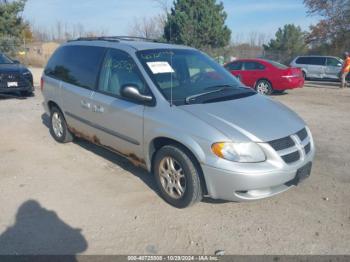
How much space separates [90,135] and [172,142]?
1.81m

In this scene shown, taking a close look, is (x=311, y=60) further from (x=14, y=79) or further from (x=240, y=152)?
(x=240, y=152)

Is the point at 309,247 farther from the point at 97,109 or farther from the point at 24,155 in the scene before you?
the point at 24,155

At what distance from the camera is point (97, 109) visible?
482 cm

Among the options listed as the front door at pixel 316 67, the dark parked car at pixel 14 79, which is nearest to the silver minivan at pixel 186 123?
the dark parked car at pixel 14 79

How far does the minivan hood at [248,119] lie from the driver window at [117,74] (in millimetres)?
867

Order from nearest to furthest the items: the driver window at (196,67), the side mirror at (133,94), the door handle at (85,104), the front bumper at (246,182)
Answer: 1. the front bumper at (246,182)
2. the side mirror at (133,94)
3. the driver window at (196,67)
4. the door handle at (85,104)

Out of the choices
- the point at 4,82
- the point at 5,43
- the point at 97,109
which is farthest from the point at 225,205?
the point at 5,43

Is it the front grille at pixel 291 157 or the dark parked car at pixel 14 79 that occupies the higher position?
the dark parked car at pixel 14 79

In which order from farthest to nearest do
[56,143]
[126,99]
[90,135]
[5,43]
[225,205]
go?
[5,43] < [56,143] < [90,135] < [126,99] < [225,205]

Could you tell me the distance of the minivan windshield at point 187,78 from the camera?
4116mm

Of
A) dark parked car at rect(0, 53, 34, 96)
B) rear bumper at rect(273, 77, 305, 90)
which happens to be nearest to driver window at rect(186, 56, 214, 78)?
dark parked car at rect(0, 53, 34, 96)

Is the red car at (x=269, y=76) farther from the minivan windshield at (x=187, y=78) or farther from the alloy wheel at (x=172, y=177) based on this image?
the alloy wheel at (x=172, y=177)

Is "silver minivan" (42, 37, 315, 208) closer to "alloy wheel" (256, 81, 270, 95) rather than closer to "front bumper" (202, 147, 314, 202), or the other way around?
"front bumper" (202, 147, 314, 202)

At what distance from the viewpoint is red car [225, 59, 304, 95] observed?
13086 millimetres
